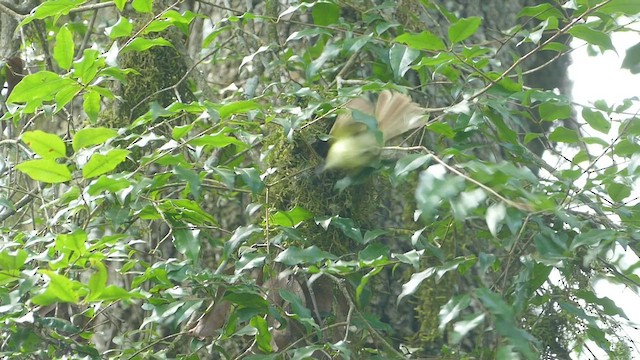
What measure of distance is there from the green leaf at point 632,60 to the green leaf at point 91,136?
99 cm

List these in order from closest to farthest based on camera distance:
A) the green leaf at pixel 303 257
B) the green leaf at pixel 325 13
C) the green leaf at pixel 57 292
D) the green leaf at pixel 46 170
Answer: the green leaf at pixel 57 292
the green leaf at pixel 46 170
the green leaf at pixel 303 257
the green leaf at pixel 325 13

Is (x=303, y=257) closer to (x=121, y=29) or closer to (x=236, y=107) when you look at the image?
(x=236, y=107)

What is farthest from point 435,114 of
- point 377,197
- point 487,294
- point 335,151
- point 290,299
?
point 487,294

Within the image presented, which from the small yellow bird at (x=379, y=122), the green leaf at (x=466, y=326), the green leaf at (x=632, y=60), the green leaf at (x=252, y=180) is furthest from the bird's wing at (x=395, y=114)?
the green leaf at (x=632, y=60)

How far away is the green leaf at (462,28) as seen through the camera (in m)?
1.53

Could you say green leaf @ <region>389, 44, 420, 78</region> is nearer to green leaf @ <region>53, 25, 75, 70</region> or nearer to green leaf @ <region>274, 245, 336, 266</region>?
green leaf @ <region>274, 245, 336, 266</region>

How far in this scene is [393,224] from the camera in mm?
2348

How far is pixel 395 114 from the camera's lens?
1.57 m

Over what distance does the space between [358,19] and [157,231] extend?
77cm

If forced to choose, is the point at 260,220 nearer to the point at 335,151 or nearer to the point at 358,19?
the point at 335,151

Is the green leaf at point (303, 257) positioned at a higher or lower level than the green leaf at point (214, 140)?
lower

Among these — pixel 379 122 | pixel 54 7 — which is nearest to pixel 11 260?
pixel 54 7

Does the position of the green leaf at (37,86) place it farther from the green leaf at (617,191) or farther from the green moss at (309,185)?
the green leaf at (617,191)

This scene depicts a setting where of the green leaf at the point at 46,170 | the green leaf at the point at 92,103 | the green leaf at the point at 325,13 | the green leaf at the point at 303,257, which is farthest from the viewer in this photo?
the green leaf at the point at 325,13
